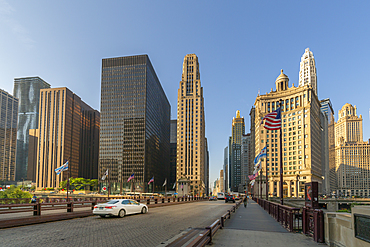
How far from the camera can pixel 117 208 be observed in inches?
831

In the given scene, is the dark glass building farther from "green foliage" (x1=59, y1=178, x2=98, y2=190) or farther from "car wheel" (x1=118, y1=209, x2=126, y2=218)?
"car wheel" (x1=118, y1=209, x2=126, y2=218)

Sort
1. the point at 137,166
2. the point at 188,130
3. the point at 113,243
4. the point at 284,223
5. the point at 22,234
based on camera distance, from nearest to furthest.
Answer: the point at 113,243 → the point at 22,234 → the point at 284,223 → the point at 137,166 → the point at 188,130

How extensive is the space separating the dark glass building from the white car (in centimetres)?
13792

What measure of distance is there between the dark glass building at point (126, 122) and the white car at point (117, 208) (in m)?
138

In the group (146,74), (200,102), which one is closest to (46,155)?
(146,74)

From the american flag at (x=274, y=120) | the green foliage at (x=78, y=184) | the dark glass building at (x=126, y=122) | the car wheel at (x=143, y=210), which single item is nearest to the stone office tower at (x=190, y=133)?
the dark glass building at (x=126, y=122)

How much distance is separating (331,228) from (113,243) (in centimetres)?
797

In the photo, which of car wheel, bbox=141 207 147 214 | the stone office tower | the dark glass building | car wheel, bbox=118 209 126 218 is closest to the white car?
car wheel, bbox=118 209 126 218

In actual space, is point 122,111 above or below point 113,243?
above

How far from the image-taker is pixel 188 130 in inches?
7126

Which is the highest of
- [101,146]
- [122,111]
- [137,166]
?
[122,111]

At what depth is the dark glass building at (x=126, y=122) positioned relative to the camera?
536ft

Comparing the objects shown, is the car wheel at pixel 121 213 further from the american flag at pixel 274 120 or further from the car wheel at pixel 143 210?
the american flag at pixel 274 120

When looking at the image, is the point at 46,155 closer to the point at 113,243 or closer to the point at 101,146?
the point at 101,146
